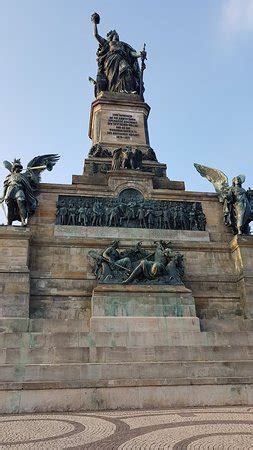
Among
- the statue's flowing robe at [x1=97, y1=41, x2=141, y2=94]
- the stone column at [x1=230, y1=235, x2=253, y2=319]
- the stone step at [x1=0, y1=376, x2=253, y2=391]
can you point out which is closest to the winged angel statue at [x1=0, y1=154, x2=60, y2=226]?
the stone step at [x1=0, y1=376, x2=253, y2=391]

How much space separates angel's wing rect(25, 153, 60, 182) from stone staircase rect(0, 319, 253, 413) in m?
7.29

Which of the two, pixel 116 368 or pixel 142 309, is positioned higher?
pixel 142 309

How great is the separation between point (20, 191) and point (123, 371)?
334 inches

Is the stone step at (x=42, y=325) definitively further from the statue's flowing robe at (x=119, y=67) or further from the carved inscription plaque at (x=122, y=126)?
the statue's flowing robe at (x=119, y=67)

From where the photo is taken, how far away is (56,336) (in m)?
11.4

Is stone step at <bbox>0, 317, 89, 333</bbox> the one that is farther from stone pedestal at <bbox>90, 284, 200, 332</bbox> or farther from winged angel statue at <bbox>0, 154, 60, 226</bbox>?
winged angel statue at <bbox>0, 154, 60, 226</bbox>

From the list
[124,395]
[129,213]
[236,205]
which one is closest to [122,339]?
[124,395]

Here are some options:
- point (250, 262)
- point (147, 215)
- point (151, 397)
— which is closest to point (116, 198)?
point (147, 215)

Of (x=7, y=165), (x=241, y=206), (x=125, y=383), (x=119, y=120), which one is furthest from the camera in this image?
(x=119, y=120)

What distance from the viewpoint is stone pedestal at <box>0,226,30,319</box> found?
13.2 m

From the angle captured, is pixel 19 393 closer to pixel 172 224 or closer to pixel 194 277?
pixel 194 277

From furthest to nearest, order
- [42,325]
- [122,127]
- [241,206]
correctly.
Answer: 1. [122,127]
2. [241,206]
3. [42,325]

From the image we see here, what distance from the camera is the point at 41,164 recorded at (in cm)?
1809

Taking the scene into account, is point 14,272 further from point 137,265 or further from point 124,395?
point 124,395
